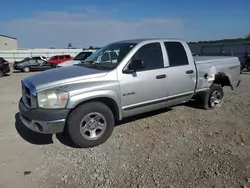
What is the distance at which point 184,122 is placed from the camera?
5418 millimetres

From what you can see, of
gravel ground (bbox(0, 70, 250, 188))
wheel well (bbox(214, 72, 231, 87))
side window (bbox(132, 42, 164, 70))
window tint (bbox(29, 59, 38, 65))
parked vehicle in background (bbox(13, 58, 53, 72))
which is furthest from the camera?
window tint (bbox(29, 59, 38, 65))

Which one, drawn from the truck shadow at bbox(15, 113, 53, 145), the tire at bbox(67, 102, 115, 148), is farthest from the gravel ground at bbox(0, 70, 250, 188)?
the tire at bbox(67, 102, 115, 148)

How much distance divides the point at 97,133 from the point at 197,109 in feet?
10.5

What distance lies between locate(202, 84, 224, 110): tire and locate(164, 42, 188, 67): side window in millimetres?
1235

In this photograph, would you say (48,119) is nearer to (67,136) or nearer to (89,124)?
(89,124)

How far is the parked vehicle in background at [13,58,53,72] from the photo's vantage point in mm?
23984

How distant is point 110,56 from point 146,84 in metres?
1.03

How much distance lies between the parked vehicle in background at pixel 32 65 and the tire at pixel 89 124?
21.2 metres

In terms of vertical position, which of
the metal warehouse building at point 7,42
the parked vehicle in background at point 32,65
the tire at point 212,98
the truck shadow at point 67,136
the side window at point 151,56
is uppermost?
the metal warehouse building at point 7,42

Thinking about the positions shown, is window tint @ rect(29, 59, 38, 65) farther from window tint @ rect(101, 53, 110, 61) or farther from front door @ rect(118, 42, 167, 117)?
front door @ rect(118, 42, 167, 117)

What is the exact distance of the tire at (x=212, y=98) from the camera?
611cm

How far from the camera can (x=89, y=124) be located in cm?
414

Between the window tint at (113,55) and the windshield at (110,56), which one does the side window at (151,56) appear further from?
the window tint at (113,55)

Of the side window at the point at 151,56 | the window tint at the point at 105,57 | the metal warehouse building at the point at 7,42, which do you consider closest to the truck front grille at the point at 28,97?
the window tint at the point at 105,57
